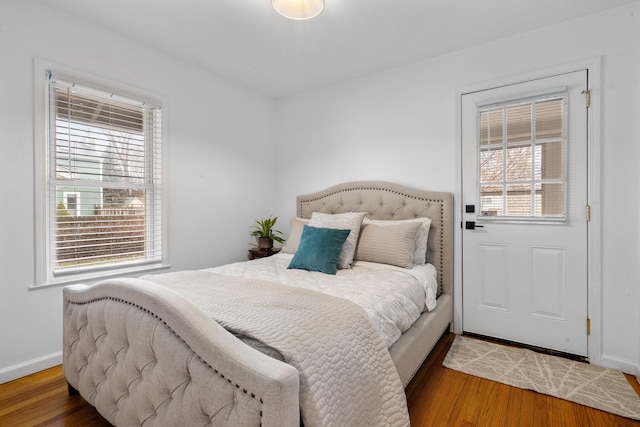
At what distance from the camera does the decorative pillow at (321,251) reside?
228 cm

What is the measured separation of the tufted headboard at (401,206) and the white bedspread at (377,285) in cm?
20

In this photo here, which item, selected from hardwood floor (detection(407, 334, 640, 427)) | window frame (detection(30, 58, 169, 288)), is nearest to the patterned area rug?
hardwood floor (detection(407, 334, 640, 427))

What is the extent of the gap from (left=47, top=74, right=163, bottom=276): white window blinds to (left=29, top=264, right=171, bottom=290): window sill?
0.14ft

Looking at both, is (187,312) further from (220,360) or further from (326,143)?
(326,143)

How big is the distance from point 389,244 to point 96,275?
227 centimetres

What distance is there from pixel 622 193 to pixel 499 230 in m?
0.78

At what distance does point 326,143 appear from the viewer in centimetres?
358

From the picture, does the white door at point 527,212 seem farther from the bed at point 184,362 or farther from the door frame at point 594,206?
the bed at point 184,362

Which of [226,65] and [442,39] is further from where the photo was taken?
[226,65]

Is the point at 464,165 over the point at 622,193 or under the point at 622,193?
over

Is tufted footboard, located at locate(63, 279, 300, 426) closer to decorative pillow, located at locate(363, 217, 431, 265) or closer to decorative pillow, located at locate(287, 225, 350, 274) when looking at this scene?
decorative pillow, located at locate(287, 225, 350, 274)

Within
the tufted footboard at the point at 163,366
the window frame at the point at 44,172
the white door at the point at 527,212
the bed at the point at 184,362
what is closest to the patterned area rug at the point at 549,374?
the white door at the point at 527,212

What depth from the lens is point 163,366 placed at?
117 centimetres

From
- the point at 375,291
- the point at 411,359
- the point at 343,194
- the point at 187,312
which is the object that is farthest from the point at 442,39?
the point at 187,312
